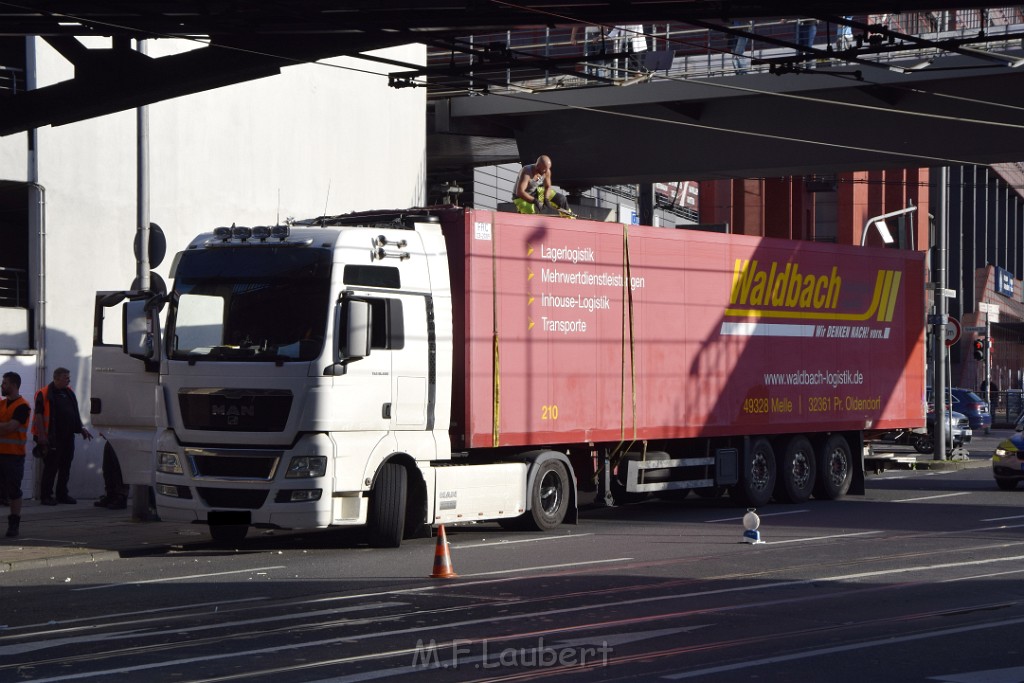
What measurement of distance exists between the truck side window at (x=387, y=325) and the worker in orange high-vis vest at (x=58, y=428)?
5922 mm

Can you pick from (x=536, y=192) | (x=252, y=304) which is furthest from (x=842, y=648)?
(x=536, y=192)

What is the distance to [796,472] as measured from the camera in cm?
2123

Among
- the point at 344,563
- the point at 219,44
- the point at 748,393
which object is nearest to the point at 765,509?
the point at 748,393

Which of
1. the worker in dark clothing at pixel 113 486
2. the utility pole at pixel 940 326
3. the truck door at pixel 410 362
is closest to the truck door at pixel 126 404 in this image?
the worker in dark clothing at pixel 113 486

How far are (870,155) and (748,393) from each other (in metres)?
9.88

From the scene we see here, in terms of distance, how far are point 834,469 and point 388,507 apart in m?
9.16

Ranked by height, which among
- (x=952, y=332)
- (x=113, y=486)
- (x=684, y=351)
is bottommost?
(x=113, y=486)

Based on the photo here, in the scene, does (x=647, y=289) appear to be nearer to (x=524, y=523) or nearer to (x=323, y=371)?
(x=524, y=523)

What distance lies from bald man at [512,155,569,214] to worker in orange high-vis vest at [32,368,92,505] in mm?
6375

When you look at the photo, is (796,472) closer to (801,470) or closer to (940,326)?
(801,470)

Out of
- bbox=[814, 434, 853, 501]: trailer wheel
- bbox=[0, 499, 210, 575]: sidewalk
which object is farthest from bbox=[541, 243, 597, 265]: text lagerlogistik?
bbox=[814, 434, 853, 501]: trailer wheel

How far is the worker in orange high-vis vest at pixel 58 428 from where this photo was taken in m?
19.3

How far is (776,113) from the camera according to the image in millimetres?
27750

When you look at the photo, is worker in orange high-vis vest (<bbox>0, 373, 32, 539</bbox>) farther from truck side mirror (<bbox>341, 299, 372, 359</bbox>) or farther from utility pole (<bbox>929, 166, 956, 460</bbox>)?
utility pole (<bbox>929, 166, 956, 460</bbox>)
